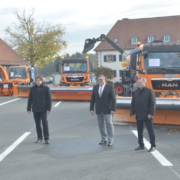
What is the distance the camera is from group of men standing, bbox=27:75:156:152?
6.62 metres

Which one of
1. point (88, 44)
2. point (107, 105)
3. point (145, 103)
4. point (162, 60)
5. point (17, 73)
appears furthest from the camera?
point (17, 73)

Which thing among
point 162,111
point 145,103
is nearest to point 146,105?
point 145,103

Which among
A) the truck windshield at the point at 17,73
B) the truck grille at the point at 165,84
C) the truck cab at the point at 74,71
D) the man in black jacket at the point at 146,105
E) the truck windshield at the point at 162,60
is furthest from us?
the truck windshield at the point at 17,73

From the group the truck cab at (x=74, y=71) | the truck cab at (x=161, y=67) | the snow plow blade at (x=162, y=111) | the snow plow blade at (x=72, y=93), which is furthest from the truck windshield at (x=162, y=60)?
the truck cab at (x=74, y=71)

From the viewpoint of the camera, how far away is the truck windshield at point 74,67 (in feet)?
67.3

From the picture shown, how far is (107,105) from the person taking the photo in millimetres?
7176

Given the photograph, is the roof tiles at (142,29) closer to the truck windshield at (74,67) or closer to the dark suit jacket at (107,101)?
the truck windshield at (74,67)

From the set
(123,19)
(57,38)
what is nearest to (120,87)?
(57,38)

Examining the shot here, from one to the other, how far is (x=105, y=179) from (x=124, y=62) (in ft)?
41.9

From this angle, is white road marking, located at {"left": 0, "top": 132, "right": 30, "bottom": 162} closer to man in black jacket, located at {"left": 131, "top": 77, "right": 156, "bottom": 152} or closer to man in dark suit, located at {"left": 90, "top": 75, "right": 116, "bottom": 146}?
man in dark suit, located at {"left": 90, "top": 75, "right": 116, "bottom": 146}

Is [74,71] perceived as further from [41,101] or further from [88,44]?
[41,101]

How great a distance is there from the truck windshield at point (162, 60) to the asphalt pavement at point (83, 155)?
2358 mm

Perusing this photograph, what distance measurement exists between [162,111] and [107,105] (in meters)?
2.92

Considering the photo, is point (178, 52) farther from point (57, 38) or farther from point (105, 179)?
point (57, 38)
